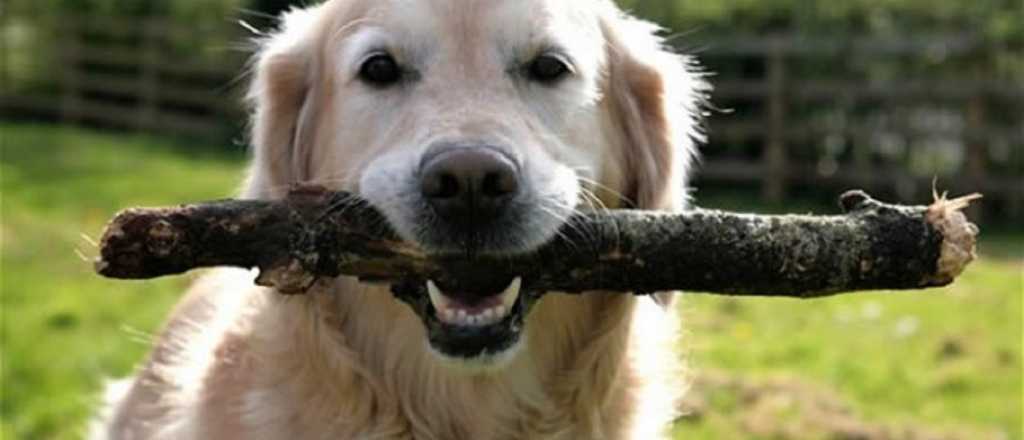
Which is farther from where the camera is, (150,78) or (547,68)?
(150,78)

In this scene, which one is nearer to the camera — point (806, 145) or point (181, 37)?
point (806, 145)

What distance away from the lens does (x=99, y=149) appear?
18.0 m

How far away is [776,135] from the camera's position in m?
17.2

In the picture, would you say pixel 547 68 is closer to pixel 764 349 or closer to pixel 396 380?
pixel 396 380

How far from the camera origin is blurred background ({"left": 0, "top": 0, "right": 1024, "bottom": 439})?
7855 millimetres

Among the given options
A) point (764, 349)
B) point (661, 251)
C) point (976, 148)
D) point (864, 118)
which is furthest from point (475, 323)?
point (864, 118)

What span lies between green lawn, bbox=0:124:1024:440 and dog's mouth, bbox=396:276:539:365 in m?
2.35

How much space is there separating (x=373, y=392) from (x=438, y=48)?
2.97ft

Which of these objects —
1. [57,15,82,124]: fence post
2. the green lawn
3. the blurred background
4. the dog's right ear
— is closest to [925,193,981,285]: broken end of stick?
the blurred background

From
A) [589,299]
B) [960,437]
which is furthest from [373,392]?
[960,437]

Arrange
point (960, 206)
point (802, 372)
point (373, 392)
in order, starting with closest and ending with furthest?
point (960, 206) < point (373, 392) < point (802, 372)

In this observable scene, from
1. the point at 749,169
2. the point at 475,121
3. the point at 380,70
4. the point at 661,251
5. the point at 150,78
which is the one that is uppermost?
the point at 150,78

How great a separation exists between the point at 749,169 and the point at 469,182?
1433 cm

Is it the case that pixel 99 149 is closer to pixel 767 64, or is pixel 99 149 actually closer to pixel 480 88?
pixel 767 64
